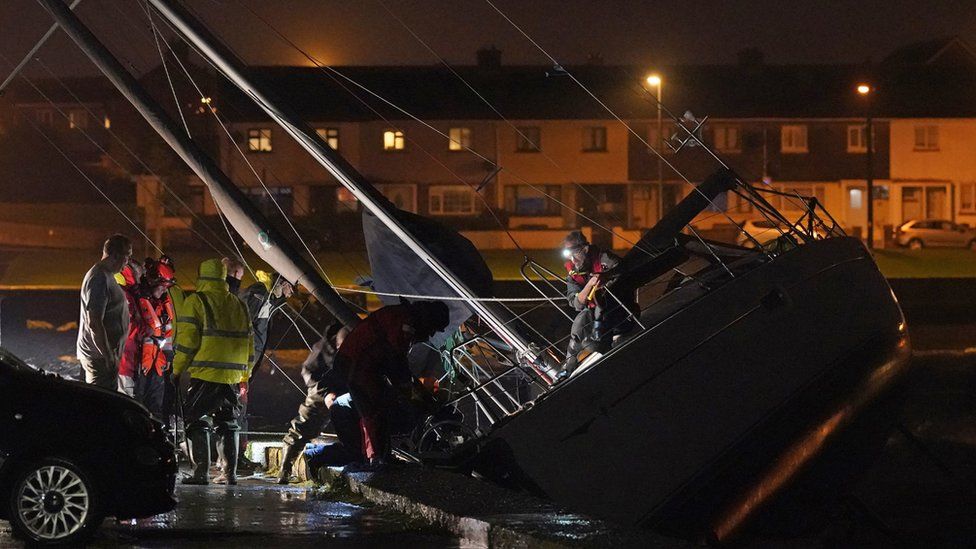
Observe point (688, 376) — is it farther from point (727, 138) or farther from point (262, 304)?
point (727, 138)

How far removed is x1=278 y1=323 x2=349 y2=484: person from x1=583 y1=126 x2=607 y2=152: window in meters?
53.2

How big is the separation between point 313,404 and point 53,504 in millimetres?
3947

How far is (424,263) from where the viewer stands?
1223cm

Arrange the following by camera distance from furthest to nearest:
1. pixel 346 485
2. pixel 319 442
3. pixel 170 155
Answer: pixel 170 155
pixel 319 442
pixel 346 485

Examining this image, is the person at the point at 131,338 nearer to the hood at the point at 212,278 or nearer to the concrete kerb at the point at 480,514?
the hood at the point at 212,278

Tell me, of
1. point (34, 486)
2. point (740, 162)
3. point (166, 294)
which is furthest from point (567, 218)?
point (34, 486)

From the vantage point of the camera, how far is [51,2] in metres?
13.2

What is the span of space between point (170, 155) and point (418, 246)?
47.1 metres

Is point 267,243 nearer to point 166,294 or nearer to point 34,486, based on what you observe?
point 166,294

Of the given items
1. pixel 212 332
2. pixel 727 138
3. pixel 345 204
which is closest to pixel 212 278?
pixel 212 332

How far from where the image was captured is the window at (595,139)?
64875 millimetres

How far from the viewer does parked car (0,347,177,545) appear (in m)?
8.20

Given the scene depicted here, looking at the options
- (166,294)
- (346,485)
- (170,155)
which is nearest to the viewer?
(346,485)

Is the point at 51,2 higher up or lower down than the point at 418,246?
higher up
